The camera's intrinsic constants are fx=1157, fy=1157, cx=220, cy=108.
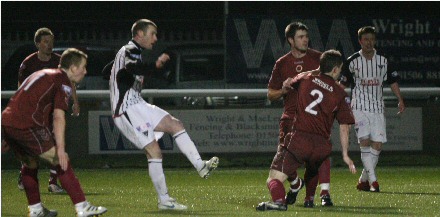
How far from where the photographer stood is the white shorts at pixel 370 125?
520 inches

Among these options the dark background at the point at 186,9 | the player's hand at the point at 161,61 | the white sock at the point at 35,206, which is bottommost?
the white sock at the point at 35,206

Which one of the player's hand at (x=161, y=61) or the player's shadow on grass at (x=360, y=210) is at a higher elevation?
the player's hand at (x=161, y=61)

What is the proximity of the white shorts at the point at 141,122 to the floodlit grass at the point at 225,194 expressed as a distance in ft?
2.18

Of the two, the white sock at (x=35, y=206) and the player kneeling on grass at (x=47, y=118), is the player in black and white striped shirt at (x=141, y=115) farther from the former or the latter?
the white sock at (x=35, y=206)

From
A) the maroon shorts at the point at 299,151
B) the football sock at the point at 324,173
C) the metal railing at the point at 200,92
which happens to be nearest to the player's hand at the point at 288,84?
the maroon shorts at the point at 299,151

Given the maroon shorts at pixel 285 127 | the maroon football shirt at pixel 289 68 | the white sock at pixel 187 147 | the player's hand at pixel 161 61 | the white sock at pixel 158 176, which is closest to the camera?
the player's hand at pixel 161 61

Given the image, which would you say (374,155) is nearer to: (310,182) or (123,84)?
(310,182)

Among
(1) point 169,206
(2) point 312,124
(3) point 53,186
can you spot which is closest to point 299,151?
(2) point 312,124

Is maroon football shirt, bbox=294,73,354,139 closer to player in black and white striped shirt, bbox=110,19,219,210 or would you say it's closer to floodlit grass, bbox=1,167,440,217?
floodlit grass, bbox=1,167,440,217

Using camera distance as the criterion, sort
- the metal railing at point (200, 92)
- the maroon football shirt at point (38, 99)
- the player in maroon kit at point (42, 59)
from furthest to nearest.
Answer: the metal railing at point (200, 92) < the player in maroon kit at point (42, 59) < the maroon football shirt at point (38, 99)

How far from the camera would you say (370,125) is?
43.3ft

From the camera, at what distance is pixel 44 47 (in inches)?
507

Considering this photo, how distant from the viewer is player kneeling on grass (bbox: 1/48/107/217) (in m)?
9.27

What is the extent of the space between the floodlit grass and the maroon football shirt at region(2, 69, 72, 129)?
48.0 inches
